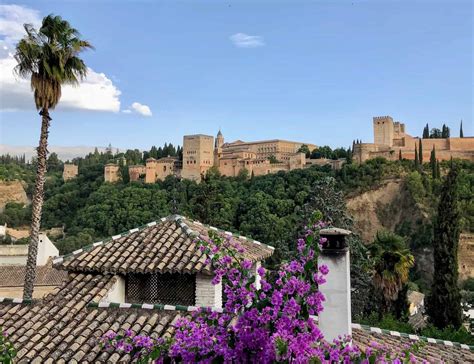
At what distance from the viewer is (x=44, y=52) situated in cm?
1277

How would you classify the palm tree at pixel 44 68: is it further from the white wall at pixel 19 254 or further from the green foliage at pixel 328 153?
the green foliage at pixel 328 153

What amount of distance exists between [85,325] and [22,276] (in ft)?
102

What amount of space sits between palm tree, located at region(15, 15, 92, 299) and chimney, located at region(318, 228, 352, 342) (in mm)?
10405

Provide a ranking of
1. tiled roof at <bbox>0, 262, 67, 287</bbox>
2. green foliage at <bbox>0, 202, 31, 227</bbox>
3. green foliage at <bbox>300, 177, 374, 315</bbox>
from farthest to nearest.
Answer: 1. green foliage at <bbox>0, 202, 31, 227</bbox>
2. tiled roof at <bbox>0, 262, 67, 287</bbox>
3. green foliage at <bbox>300, 177, 374, 315</bbox>

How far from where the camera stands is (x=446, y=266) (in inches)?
814

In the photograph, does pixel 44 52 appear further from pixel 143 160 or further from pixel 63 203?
pixel 143 160

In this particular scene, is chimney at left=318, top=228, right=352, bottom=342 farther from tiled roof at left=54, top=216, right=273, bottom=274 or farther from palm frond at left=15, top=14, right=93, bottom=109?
palm frond at left=15, top=14, right=93, bottom=109

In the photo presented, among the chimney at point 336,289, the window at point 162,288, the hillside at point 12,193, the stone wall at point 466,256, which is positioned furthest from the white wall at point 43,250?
the hillside at point 12,193

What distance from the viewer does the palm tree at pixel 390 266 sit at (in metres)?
17.9

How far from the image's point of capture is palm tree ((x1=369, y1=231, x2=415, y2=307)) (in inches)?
704

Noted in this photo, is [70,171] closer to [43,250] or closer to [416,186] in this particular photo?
[43,250]

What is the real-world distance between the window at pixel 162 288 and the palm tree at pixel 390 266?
12357 mm

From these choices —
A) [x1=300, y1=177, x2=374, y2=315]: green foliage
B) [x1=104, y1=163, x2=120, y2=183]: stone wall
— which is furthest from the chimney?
[x1=104, y1=163, x2=120, y2=183]: stone wall

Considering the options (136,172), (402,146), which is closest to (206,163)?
(136,172)
